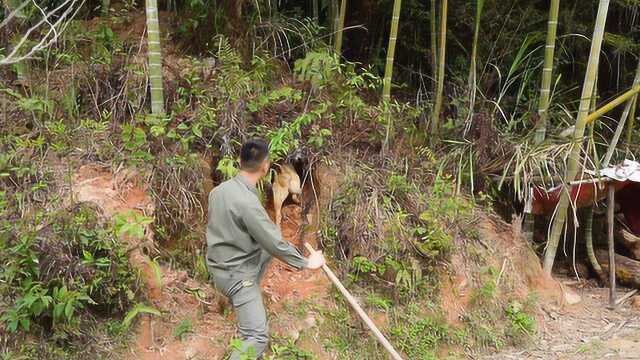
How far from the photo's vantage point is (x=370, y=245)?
4762 millimetres

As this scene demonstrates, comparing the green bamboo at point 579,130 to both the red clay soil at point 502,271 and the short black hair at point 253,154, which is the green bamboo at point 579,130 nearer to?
the red clay soil at point 502,271

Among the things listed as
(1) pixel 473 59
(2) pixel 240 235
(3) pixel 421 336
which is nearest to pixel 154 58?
(2) pixel 240 235

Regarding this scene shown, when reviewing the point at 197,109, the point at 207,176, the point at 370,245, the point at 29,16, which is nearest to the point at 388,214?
the point at 370,245

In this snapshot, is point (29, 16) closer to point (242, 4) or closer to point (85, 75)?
point (85, 75)

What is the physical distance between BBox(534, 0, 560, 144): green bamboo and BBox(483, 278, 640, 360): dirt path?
155cm

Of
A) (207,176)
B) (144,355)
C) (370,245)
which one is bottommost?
(144,355)

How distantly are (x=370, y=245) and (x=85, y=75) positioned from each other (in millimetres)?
2722

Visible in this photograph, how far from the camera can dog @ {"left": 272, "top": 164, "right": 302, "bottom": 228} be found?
16.5ft

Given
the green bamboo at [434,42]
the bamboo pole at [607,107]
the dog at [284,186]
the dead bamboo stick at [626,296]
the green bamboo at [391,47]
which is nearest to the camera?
the dog at [284,186]

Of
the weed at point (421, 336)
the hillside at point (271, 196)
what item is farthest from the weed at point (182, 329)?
the weed at point (421, 336)

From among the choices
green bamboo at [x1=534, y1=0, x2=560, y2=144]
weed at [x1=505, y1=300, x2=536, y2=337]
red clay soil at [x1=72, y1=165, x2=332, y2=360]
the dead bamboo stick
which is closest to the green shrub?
red clay soil at [x1=72, y1=165, x2=332, y2=360]

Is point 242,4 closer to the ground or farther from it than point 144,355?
farther from it

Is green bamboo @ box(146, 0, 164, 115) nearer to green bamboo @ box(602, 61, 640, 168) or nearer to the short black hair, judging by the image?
the short black hair

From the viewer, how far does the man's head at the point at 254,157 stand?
3.47 meters
